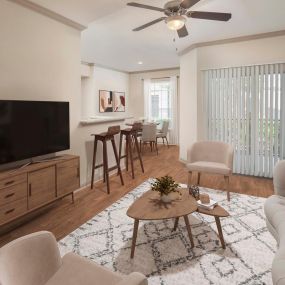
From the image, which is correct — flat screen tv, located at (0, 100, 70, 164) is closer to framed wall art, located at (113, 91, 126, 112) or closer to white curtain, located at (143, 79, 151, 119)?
framed wall art, located at (113, 91, 126, 112)

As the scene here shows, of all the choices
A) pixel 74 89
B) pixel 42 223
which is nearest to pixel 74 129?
pixel 74 89

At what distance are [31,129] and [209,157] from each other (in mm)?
A: 2742

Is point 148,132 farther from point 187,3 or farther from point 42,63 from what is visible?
point 187,3

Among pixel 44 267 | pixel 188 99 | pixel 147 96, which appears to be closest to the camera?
pixel 44 267

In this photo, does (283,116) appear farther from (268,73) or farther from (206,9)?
(206,9)

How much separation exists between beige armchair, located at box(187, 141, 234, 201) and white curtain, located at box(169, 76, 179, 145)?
4237mm

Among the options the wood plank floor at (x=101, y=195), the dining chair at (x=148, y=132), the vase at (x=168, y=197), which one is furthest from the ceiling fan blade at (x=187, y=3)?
the dining chair at (x=148, y=132)

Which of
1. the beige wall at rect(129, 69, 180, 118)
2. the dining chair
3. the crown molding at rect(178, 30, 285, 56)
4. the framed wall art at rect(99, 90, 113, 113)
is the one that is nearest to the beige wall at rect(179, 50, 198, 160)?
the crown molding at rect(178, 30, 285, 56)

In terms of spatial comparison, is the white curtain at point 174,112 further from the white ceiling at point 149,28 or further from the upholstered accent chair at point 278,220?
the upholstered accent chair at point 278,220

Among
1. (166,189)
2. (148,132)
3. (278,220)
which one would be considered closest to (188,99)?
(148,132)

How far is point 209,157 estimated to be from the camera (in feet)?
13.0

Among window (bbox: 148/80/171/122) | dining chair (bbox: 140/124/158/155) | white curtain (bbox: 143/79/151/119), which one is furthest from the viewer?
white curtain (bbox: 143/79/151/119)

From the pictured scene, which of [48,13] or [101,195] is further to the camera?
[101,195]

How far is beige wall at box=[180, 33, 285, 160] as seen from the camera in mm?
4191
